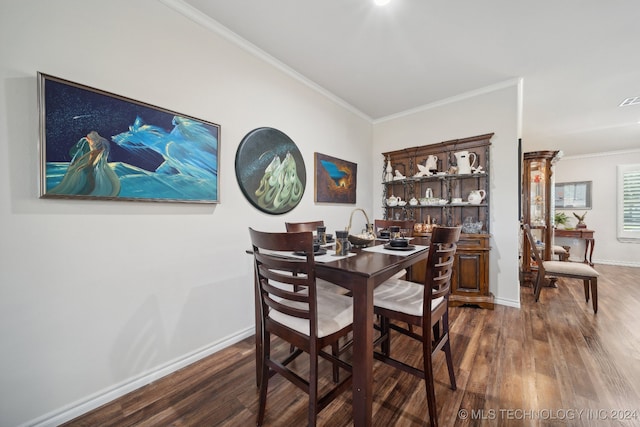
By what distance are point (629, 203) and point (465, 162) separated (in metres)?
5.19

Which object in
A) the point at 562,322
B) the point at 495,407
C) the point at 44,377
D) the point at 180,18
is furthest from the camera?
the point at 562,322

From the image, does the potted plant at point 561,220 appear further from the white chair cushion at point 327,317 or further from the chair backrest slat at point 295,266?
the chair backrest slat at point 295,266

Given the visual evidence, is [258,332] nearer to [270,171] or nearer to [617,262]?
[270,171]

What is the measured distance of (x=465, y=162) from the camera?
3191mm

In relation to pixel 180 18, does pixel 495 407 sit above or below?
below

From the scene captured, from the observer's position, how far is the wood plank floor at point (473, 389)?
136cm

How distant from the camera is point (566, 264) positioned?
10.2 ft

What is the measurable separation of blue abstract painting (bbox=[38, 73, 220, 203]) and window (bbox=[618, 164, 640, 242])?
26.6ft

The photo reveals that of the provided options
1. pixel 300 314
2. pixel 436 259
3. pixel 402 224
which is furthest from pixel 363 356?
pixel 402 224

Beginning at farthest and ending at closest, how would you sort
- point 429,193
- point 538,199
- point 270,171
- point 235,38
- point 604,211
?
point 604,211 → point 538,199 → point 429,193 → point 270,171 → point 235,38

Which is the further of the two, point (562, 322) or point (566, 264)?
point (566, 264)

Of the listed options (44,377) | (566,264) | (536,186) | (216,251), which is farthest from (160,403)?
(536,186)

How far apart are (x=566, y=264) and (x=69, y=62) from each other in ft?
16.8

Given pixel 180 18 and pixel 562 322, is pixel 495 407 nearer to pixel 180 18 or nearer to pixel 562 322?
pixel 562 322
